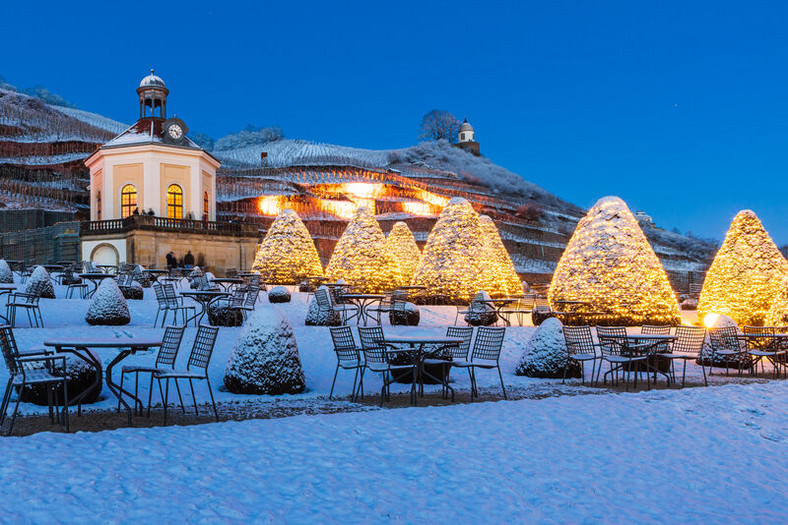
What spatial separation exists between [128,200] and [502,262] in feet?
72.7

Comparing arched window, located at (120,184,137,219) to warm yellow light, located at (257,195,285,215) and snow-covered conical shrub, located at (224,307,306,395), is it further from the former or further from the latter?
snow-covered conical shrub, located at (224,307,306,395)

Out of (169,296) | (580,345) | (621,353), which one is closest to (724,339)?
(621,353)

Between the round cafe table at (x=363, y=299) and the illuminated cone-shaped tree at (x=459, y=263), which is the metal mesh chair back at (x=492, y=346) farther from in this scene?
the illuminated cone-shaped tree at (x=459, y=263)

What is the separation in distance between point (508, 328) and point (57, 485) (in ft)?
40.1

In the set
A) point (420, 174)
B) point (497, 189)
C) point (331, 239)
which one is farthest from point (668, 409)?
point (497, 189)

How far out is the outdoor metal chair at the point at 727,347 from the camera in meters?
13.0

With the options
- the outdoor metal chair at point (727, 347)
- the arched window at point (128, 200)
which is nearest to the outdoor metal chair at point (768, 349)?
the outdoor metal chair at point (727, 347)

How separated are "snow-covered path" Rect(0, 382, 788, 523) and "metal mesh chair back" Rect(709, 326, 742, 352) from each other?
5.16 metres

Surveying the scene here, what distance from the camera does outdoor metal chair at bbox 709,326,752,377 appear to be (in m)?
13.0

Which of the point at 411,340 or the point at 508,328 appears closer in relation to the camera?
the point at 411,340

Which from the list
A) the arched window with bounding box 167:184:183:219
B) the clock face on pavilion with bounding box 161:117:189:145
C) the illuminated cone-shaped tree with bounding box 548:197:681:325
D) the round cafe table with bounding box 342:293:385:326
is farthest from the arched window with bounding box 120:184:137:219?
the illuminated cone-shaped tree with bounding box 548:197:681:325

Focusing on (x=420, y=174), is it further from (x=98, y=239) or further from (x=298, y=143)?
(x=98, y=239)

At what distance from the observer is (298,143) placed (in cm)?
7462

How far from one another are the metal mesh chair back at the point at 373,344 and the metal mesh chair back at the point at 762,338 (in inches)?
272
